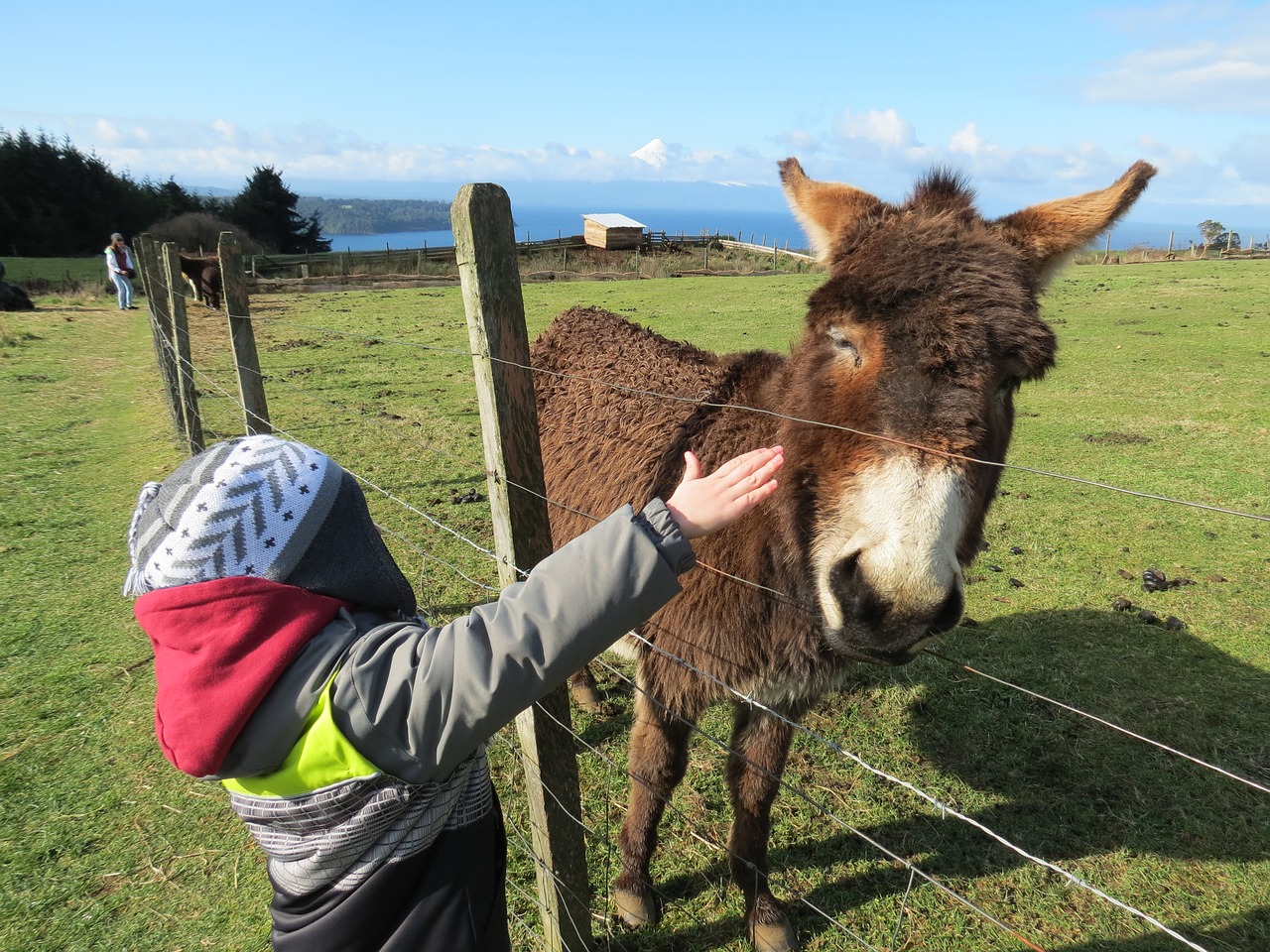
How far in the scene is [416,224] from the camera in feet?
545

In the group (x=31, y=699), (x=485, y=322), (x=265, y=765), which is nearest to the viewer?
(x=265, y=765)

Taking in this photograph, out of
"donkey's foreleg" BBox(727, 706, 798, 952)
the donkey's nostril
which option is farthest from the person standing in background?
the donkey's nostril

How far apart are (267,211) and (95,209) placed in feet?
29.5

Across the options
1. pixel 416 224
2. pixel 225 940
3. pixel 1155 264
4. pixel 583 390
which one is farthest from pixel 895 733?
pixel 416 224

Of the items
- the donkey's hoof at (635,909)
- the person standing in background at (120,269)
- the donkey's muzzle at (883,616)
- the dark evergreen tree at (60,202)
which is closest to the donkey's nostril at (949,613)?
the donkey's muzzle at (883,616)

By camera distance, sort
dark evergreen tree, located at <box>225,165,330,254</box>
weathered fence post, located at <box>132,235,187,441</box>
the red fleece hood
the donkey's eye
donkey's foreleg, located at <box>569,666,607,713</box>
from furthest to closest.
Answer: dark evergreen tree, located at <box>225,165,330,254</box>
weathered fence post, located at <box>132,235,187,441</box>
donkey's foreleg, located at <box>569,666,607,713</box>
the donkey's eye
the red fleece hood

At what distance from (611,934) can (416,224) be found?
597ft

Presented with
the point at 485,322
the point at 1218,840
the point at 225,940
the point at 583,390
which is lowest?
the point at 1218,840

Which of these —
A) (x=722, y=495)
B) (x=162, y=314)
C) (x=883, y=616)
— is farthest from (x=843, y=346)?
(x=162, y=314)

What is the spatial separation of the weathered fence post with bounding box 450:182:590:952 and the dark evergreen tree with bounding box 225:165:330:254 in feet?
164

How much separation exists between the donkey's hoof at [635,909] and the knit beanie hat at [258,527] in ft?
7.77

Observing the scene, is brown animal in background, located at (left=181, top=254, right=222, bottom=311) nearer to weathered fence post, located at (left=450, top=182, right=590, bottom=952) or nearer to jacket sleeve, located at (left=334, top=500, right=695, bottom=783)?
weathered fence post, located at (left=450, top=182, right=590, bottom=952)

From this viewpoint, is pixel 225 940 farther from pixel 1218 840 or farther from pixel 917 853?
pixel 1218 840

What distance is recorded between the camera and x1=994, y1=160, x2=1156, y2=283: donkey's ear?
2.62m
